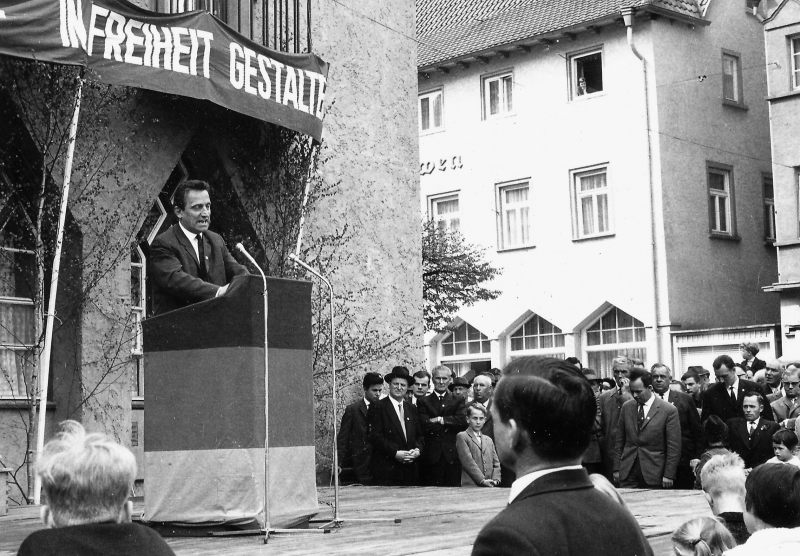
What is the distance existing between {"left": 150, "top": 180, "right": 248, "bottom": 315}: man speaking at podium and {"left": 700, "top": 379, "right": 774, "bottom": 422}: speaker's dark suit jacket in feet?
25.4

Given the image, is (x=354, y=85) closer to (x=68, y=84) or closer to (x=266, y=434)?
(x=68, y=84)

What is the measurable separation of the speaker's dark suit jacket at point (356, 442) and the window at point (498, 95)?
20328mm

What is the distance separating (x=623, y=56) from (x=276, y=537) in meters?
25.7

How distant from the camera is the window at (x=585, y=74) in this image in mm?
33194

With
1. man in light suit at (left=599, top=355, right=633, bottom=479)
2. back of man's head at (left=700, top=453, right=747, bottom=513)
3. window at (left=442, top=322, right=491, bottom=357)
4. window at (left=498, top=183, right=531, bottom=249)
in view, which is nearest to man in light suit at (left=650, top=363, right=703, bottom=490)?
man in light suit at (left=599, top=355, right=633, bottom=479)

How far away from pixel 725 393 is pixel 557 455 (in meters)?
12.5

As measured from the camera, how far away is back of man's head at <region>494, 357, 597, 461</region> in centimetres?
314

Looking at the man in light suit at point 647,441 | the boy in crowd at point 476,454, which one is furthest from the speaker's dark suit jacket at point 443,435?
the man in light suit at point 647,441

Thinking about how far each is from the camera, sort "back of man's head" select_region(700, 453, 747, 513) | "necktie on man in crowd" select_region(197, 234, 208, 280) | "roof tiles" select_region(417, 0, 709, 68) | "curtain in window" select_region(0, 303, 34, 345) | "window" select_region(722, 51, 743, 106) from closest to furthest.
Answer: "back of man's head" select_region(700, 453, 747, 513)
"necktie on man in crowd" select_region(197, 234, 208, 280)
"curtain in window" select_region(0, 303, 34, 345)
"roof tiles" select_region(417, 0, 709, 68)
"window" select_region(722, 51, 743, 106)

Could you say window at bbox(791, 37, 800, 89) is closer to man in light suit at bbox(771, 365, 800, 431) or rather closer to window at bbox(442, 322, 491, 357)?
window at bbox(442, 322, 491, 357)

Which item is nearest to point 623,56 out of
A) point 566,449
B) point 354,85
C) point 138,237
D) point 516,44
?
point 516,44

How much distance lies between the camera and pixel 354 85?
17.1 m

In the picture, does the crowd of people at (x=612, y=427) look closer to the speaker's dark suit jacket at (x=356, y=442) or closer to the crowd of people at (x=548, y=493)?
the speaker's dark suit jacket at (x=356, y=442)

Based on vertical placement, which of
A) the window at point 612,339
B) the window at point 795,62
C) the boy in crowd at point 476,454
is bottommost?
the boy in crowd at point 476,454
